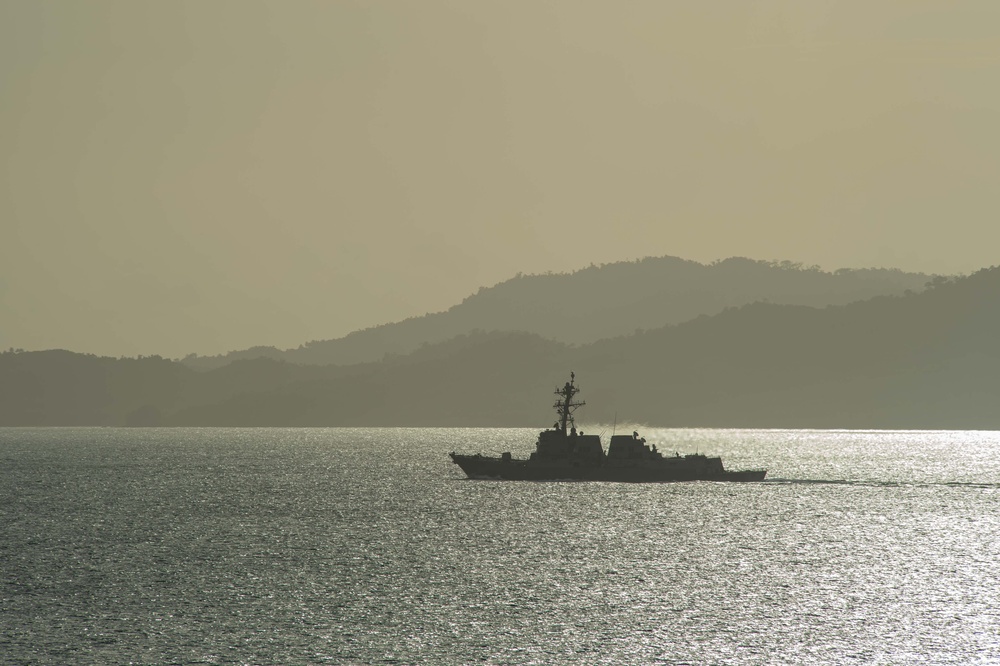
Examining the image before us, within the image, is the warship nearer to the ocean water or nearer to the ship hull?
the ship hull

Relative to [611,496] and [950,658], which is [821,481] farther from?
[950,658]

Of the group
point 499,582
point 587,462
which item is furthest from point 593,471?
point 499,582

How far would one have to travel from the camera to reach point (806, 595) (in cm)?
7444

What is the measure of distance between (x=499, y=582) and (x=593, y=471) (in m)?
76.5

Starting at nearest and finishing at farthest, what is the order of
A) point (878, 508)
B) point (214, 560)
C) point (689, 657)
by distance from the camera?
point (689, 657) < point (214, 560) < point (878, 508)

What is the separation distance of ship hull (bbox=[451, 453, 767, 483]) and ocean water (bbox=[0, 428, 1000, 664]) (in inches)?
343

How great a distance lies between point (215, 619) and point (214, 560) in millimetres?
24858

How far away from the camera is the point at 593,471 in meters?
154

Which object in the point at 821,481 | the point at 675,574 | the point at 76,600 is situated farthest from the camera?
the point at 821,481

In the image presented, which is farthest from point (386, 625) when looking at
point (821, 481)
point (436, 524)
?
point (821, 481)

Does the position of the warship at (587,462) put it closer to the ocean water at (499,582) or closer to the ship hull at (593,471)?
the ship hull at (593,471)

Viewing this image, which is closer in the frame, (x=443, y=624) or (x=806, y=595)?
(x=443, y=624)

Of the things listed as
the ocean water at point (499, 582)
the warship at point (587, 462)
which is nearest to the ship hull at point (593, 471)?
the warship at point (587, 462)

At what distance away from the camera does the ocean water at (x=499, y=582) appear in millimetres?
57938
